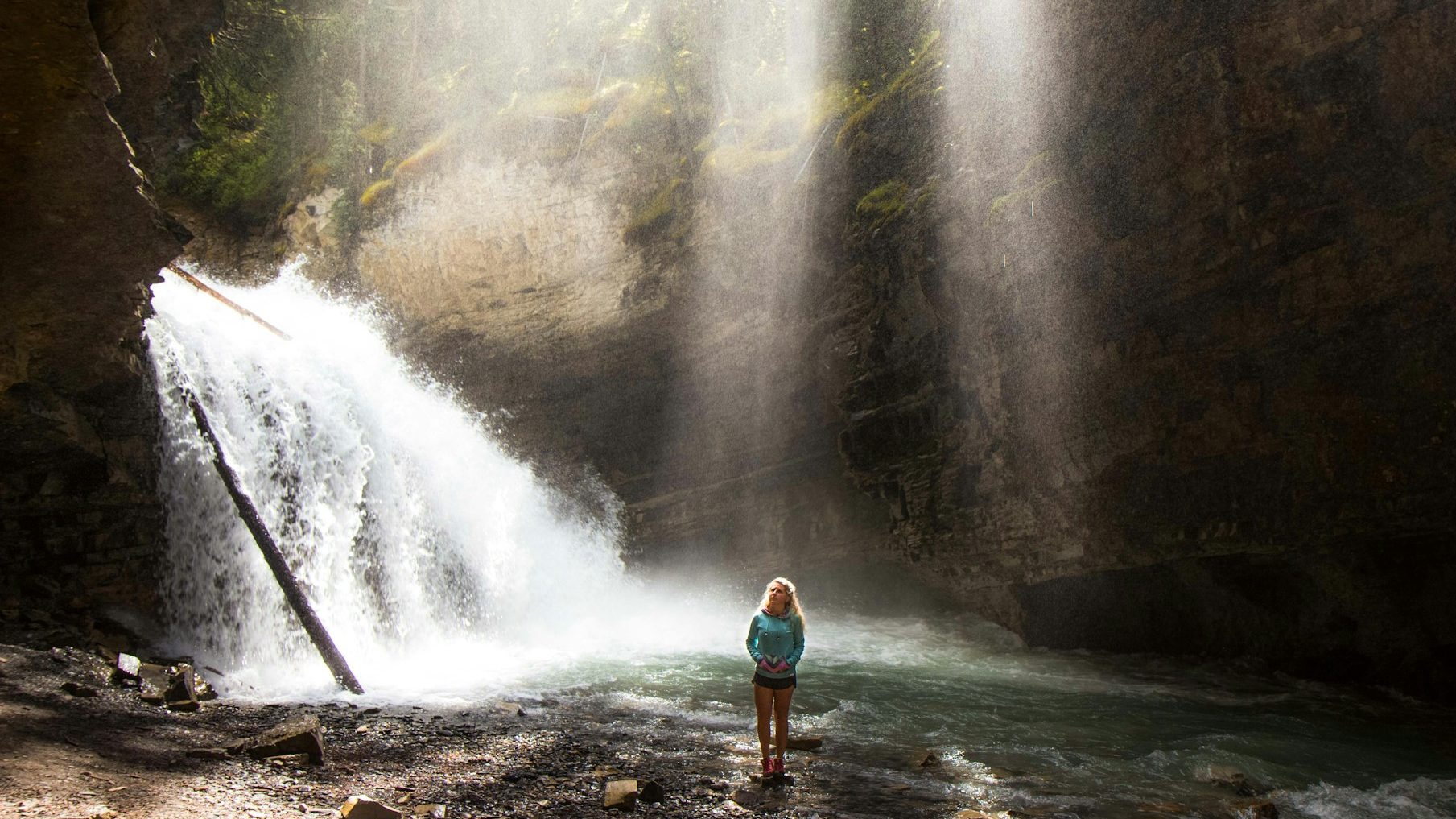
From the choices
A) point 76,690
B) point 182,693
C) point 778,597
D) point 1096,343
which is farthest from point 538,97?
point 778,597

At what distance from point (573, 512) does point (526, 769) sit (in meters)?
12.8

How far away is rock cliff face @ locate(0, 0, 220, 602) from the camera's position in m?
7.77

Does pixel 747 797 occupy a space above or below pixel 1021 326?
below

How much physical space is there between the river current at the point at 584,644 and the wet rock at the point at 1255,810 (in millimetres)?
173

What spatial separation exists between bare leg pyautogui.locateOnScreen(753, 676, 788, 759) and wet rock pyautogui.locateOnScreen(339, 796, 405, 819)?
2.38 m

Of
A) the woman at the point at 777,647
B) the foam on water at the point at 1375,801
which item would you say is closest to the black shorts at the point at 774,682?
the woman at the point at 777,647

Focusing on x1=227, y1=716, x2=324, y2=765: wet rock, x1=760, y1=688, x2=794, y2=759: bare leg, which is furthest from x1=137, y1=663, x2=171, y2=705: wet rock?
x1=760, y1=688, x2=794, y2=759: bare leg

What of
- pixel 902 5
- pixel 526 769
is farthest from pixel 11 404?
pixel 902 5

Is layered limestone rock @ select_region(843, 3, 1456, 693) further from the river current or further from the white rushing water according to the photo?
the white rushing water

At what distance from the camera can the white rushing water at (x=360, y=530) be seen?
1002cm

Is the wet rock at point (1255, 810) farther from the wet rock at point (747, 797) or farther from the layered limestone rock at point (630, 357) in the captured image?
the layered limestone rock at point (630, 357)

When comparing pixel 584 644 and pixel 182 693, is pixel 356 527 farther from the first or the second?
pixel 182 693

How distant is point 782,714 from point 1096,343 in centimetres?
818

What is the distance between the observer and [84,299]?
9133mm
